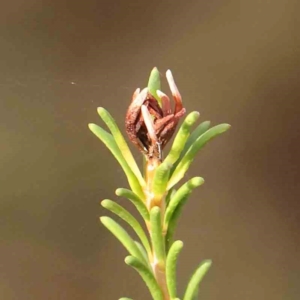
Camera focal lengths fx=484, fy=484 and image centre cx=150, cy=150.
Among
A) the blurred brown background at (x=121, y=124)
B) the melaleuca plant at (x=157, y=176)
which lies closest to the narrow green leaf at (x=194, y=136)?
the melaleuca plant at (x=157, y=176)

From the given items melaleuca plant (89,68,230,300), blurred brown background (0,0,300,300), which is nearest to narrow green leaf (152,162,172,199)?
melaleuca plant (89,68,230,300)

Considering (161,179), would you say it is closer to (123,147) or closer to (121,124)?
(123,147)

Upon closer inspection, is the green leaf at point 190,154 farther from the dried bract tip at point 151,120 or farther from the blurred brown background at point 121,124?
the blurred brown background at point 121,124

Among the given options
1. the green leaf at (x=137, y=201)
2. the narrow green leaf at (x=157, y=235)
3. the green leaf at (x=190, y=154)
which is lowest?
the narrow green leaf at (x=157, y=235)

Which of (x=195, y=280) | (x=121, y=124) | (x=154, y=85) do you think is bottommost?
(x=195, y=280)

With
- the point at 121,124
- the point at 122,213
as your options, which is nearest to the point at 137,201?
the point at 122,213

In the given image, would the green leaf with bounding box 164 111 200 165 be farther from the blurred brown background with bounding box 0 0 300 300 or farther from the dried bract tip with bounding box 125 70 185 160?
the blurred brown background with bounding box 0 0 300 300

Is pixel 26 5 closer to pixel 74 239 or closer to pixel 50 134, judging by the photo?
pixel 50 134
